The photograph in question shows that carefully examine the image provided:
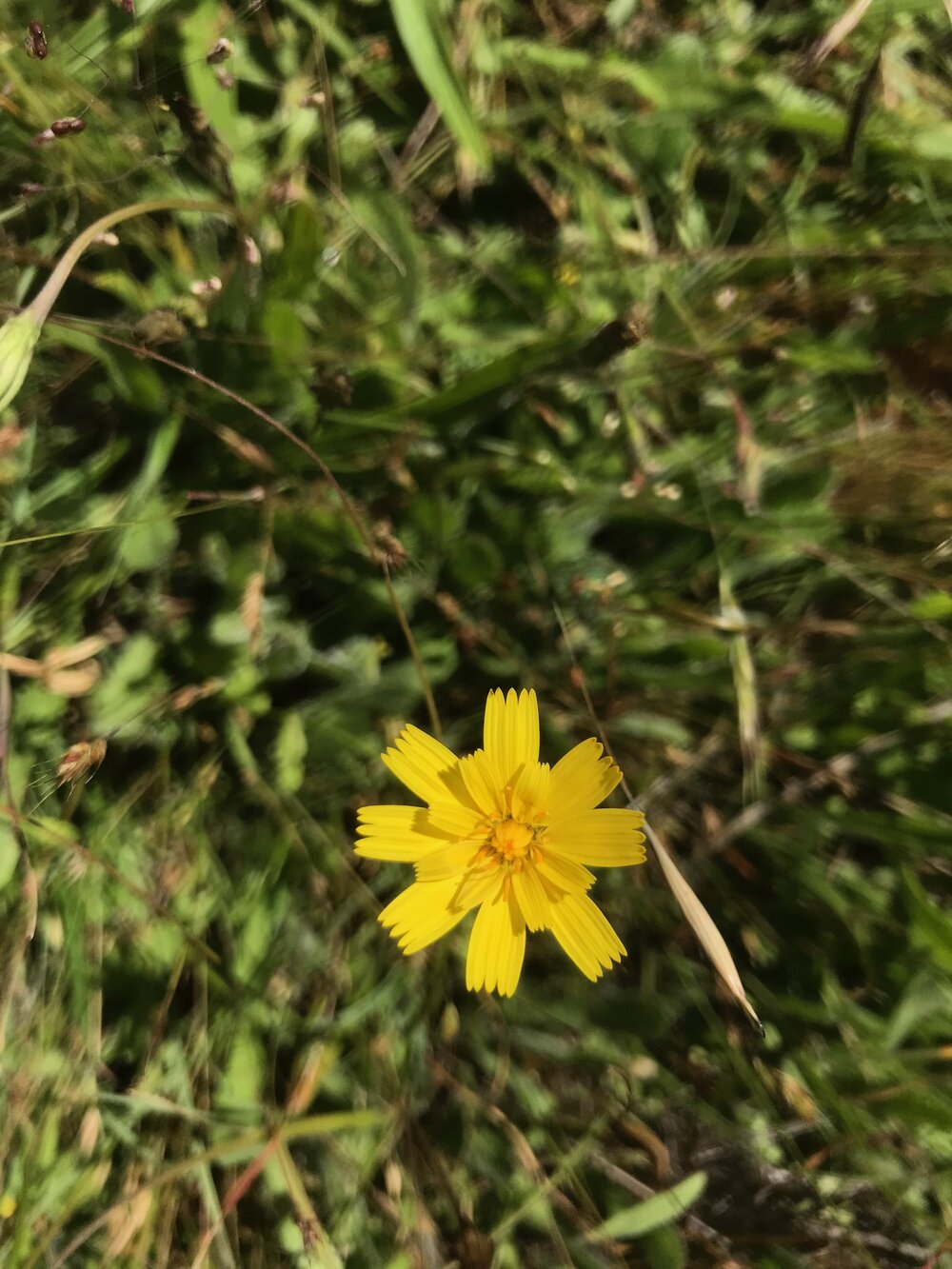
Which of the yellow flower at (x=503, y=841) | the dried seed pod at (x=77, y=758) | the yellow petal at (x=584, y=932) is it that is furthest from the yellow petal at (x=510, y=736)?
the dried seed pod at (x=77, y=758)

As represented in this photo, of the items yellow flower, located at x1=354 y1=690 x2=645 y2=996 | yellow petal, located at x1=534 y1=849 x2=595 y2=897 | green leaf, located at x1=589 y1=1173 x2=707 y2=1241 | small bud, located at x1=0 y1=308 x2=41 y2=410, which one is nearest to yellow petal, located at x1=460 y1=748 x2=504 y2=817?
yellow flower, located at x1=354 y1=690 x2=645 y2=996

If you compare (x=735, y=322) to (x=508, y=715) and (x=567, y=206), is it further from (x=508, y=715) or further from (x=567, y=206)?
(x=508, y=715)

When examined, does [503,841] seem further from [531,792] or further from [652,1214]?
[652,1214]

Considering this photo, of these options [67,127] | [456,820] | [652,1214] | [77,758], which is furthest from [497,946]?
[67,127]

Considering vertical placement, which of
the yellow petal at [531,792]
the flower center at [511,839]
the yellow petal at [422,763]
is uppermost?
the yellow petal at [422,763]

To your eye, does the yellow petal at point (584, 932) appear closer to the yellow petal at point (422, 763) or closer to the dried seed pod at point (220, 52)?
the yellow petal at point (422, 763)

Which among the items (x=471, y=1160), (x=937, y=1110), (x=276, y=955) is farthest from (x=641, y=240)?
(x=471, y=1160)
